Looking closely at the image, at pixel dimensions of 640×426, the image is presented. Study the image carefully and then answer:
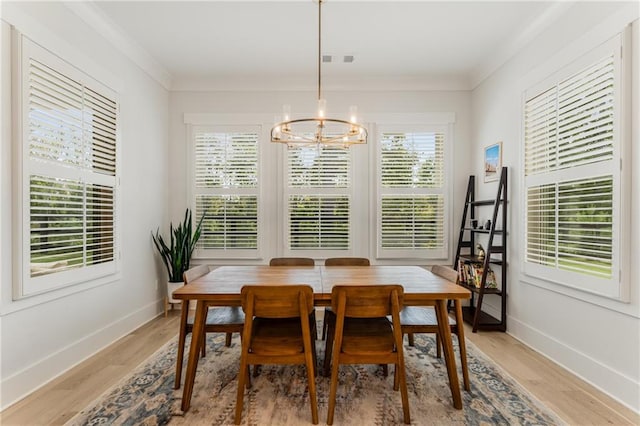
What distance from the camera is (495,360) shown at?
271 centimetres

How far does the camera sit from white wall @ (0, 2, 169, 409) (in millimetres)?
2084

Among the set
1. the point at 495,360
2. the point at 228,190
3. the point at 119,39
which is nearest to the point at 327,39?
the point at 119,39

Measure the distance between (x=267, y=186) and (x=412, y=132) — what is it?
1.96 metres

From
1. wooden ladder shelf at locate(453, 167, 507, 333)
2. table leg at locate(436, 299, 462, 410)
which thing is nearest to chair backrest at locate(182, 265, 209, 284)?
table leg at locate(436, 299, 462, 410)

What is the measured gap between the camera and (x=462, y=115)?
13.8ft

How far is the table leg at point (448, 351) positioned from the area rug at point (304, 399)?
78mm

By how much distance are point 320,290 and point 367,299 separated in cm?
33

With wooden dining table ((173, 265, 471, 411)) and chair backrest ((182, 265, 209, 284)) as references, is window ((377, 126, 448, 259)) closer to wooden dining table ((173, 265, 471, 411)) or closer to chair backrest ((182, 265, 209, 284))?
wooden dining table ((173, 265, 471, 411))

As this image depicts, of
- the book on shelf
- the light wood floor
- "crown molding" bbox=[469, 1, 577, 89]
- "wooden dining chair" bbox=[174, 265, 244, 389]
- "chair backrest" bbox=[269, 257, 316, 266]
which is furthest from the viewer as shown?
the book on shelf

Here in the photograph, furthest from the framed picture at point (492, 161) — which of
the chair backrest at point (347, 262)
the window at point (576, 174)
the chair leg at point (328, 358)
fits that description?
the chair leg at point (328, 358)

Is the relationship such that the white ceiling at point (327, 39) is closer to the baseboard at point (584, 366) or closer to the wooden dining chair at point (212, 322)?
the wooden dining chair at point (212, 322)

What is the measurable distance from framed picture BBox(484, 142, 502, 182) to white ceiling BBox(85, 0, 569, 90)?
873 millimetres

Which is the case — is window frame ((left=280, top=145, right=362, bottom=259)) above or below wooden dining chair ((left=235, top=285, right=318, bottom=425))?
above
